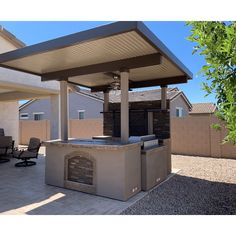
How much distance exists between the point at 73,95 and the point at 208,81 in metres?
18.1

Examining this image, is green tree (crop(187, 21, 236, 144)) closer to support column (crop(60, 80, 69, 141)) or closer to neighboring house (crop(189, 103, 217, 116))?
support column (crop(60, 80, 69, 141))

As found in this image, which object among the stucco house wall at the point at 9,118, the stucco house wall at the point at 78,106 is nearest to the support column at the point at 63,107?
the stucco house wall at the point at 9,118

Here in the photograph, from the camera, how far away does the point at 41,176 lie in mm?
6672

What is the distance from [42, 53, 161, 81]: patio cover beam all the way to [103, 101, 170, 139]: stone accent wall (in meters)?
2.54

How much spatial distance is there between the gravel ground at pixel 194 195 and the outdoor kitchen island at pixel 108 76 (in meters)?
0.45

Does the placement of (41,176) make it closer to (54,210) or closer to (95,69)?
(54,210)

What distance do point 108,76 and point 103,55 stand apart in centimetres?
206

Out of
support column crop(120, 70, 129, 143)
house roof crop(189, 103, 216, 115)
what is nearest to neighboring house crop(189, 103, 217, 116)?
house roof crop(189, 103, 216, 115)

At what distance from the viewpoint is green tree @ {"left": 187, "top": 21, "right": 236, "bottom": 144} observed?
Result: 243cm

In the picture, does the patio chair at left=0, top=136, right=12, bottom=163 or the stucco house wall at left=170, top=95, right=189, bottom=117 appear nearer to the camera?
the patio chair at left=0, top=136, right=12, bottom=163

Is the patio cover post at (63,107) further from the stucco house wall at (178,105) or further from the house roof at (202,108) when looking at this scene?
the house roof at (202,108)

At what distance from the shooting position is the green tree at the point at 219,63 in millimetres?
2434

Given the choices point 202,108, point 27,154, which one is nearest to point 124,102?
point 27,154

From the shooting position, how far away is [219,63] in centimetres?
258
